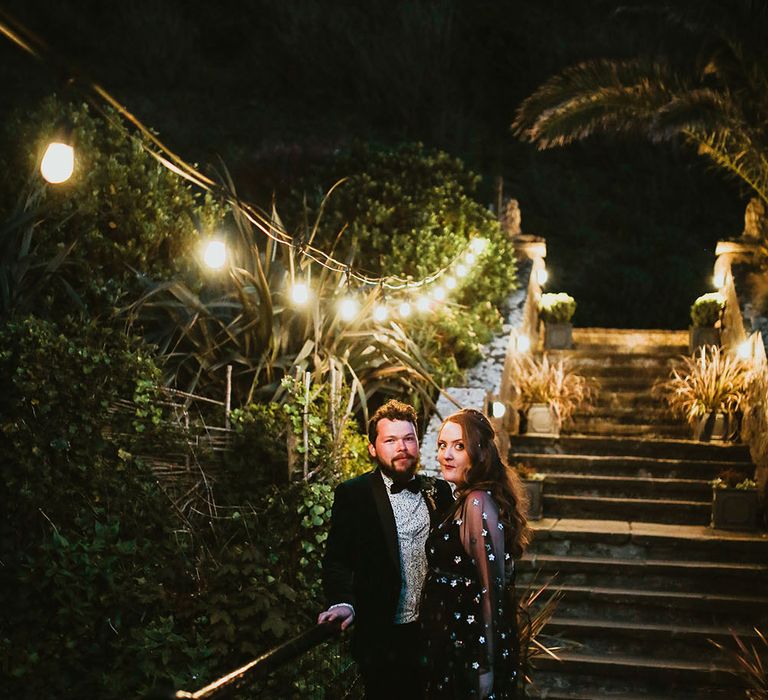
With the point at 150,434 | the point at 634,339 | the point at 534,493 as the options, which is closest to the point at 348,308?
the point at 150,434

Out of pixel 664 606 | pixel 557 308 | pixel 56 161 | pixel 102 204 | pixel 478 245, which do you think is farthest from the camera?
pixel 557 308

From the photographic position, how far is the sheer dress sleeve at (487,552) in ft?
10.5

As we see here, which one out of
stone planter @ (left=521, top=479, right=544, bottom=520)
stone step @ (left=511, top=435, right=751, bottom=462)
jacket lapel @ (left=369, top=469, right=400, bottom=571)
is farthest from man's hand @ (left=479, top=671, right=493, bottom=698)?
stone step @ (left=511, top=435, right=751, bottom=462)

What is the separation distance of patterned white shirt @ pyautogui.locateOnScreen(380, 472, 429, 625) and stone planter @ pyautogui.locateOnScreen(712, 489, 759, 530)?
4396 millimetres

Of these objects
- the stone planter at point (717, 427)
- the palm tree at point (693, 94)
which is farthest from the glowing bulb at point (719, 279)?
the stone planter at point (717, 427)

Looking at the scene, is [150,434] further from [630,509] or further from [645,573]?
[630,509]

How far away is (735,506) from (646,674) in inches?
74.9

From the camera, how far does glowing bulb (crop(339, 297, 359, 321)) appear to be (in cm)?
671

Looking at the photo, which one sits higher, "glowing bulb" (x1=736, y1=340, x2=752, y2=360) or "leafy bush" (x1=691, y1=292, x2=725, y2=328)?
"leafy bush" (x1=691, y1=292, x2=725, y2=328)

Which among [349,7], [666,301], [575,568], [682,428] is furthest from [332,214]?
[349,7]

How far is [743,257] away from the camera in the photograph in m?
9.95

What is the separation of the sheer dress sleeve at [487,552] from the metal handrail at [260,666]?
62 cm

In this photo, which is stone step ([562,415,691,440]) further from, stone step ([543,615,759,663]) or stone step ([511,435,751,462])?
stone step ([543,615,759,663])

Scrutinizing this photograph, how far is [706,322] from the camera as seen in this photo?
10.1 meters
